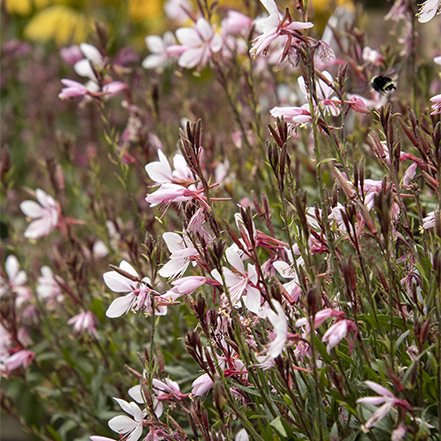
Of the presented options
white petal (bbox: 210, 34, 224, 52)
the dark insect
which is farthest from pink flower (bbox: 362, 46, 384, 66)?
white petal (bbox: 210, 34, 224, 52)

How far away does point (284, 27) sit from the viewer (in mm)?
1084

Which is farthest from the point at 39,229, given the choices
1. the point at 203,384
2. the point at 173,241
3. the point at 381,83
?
the point at 381,83

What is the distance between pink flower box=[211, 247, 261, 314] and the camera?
1.03m

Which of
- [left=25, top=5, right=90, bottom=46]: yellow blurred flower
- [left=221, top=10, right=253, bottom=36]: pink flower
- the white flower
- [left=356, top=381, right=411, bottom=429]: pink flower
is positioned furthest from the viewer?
[left=25, top=5, right=90, bottom=46]: yellow blurred flower

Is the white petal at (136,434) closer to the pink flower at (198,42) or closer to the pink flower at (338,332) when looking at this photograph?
the pink flower at (338,332)

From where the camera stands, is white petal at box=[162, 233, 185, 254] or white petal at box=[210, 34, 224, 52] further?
white petal at box=[210, 34, 224, 52]

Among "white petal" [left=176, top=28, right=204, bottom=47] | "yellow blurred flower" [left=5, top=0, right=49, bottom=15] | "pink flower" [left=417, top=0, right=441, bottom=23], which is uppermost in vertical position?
"pink flower" [left=417, top=0, right=441, bottom=23]

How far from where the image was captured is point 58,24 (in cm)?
912

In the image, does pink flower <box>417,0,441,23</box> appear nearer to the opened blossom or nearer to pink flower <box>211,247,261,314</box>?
pink flower <box>211,247,261,314</box>

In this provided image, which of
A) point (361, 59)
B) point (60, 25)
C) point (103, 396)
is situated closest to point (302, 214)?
point (361, 59)

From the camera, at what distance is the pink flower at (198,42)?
189 centimetres

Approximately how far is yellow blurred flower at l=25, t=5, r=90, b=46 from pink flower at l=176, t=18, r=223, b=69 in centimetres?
746

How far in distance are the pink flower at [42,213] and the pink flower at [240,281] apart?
4.46ft

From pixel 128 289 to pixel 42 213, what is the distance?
121 centimetres
